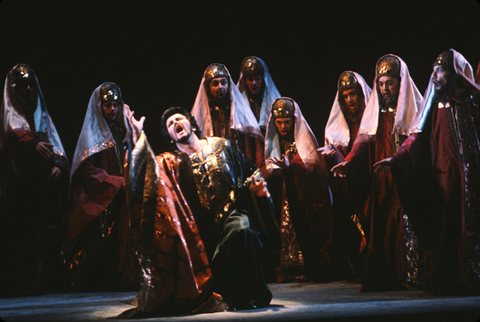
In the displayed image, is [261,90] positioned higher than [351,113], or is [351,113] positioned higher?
[261,90]

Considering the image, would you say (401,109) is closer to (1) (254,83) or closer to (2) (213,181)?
(1) (254,83)

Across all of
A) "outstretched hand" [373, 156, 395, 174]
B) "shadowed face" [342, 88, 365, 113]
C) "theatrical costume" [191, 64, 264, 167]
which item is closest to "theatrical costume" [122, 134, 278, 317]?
"outstretched hand" [373, 156, 395, 174]

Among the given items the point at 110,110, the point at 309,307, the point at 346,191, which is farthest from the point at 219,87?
the point at 309,307

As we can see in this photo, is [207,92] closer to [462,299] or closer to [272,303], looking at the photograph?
[272,303]

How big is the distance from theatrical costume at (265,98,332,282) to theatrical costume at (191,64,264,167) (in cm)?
15

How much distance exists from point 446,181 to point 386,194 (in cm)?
53

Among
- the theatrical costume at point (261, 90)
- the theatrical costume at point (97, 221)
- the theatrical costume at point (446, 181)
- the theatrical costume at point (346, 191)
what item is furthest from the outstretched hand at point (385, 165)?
the theatrical costume at point (97, 221)

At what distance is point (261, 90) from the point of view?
16.7ft

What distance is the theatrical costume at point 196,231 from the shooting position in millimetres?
2879

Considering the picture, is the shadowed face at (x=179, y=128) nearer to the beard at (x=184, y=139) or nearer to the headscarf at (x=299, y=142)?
the beard at (x=184, y=139)

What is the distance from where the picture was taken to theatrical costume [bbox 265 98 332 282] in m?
4.44

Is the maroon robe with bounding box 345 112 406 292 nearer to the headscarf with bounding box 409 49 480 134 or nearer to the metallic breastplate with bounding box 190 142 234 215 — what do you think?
the headscarf with bounding box 409 49 480 134

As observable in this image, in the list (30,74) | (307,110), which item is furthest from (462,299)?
(30,74)

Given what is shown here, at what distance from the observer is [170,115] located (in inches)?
138
